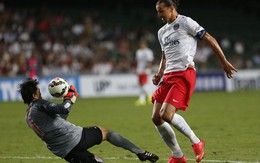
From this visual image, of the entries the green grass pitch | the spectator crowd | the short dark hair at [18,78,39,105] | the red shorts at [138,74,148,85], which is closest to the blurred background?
the spectator crowd

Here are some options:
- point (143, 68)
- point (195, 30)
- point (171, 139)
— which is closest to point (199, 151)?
point (171, 139)

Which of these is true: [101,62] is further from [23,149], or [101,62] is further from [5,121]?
[23,149]

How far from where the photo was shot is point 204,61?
31953mm

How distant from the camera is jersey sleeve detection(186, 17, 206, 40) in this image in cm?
870

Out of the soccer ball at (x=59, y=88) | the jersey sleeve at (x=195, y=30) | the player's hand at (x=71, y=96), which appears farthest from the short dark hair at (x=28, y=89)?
the jersey sleeve at (x=195, y=30)

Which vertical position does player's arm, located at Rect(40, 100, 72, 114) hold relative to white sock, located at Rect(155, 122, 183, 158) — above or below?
above

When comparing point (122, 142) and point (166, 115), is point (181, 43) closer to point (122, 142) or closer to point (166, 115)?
point (166, 115)

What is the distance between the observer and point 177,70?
351 inches

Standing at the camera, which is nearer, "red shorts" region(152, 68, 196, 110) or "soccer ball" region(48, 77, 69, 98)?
"soccer ball" region(48, 77, 69, 98)

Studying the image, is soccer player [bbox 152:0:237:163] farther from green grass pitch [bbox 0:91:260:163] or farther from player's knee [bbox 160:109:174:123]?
green grass pitch [bbox 0:91:260:163]

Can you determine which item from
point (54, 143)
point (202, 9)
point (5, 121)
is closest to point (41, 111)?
point (54, 143)

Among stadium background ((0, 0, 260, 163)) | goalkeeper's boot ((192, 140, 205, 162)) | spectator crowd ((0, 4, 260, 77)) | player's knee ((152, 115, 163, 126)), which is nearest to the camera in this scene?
goalkeeper's boot ((192, 140, 205, 162))

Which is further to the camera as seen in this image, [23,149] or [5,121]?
[5,121]

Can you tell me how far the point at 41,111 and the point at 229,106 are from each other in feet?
44.3
